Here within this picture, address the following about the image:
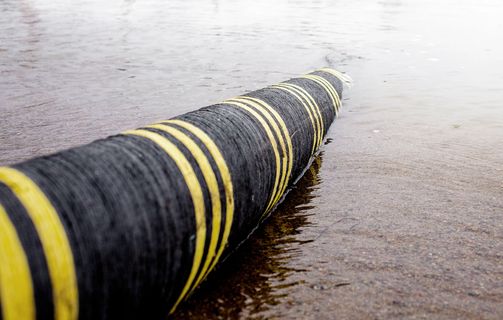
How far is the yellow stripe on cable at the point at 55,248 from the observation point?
3.76 feet

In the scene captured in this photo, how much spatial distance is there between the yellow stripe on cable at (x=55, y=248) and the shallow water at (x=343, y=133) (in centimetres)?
69

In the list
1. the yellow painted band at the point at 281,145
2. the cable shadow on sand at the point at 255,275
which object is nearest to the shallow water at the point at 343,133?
the cable shadow on sand at the point at 255,275

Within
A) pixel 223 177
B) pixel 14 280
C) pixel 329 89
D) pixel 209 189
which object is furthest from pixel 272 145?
pixel 329 89

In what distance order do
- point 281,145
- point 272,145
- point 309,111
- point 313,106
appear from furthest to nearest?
point 313,106 < point 309,111 < point 281,145 < point 272,145

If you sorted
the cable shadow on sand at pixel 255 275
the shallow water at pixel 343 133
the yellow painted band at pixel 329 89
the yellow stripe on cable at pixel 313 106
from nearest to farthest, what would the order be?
the cable shadow on sand at pixel 255 275 < the shallow water at pixel 343 133 < the yellow stripe on cable at pixel 313 106 < the yellow painted band at pixel 329 89

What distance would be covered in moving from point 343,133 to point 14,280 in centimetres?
321

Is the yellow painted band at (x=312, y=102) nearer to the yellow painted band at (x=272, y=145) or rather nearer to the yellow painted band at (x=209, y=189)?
the yellow painted band at (x=272, y=145)

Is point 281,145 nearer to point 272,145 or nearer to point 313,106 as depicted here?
point 272,145

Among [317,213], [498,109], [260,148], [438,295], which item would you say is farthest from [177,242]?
[498,109]

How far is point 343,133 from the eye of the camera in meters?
3.94

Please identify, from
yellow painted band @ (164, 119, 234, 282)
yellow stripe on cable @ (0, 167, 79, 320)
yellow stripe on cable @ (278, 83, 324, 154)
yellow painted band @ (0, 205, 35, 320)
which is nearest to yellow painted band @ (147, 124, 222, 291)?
yellow painted band @ (164, 119, 234, 282)

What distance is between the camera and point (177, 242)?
1.51m

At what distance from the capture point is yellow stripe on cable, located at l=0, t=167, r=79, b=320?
1.15 metres

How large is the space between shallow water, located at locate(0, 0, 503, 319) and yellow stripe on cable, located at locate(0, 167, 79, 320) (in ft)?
2.26
